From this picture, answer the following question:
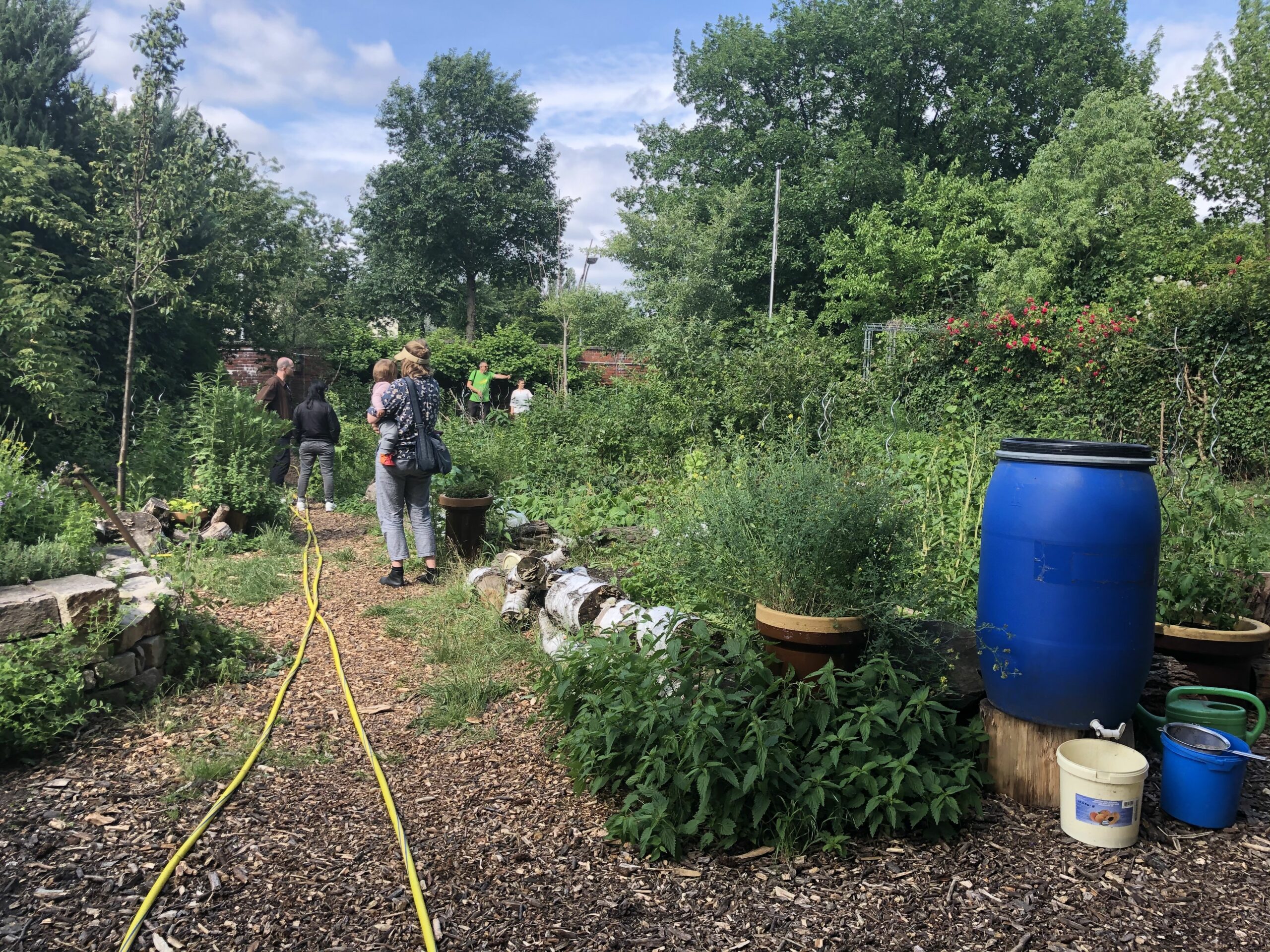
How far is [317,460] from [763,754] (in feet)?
25.0

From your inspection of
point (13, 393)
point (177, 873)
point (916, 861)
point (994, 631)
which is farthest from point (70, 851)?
point (13, 393)

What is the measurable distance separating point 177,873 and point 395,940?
0.73 meters

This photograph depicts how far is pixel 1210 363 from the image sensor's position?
27.7 ft

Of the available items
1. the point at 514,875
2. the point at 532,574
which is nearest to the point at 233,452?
the point at 532,574

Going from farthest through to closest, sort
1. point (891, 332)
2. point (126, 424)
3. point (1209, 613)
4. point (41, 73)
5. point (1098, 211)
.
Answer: point (1098, 211)
point (41, 73)
point (891, 332)
point (126, 424)
point (1209, 613)

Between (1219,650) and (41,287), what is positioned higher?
(41,287)

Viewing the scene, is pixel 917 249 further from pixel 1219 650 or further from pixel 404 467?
pixel 1219 650

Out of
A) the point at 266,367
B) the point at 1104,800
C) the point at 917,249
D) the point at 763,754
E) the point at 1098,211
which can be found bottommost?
the point at 1104,800

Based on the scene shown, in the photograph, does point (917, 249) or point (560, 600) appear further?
point (917, 249)

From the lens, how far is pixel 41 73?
496 inches

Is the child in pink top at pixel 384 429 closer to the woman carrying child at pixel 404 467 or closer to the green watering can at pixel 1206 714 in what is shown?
the woman carrying child at pixel 404 467

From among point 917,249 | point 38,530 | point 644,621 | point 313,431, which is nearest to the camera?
point 644,621

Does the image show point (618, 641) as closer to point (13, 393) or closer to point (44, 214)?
point (13, 393)

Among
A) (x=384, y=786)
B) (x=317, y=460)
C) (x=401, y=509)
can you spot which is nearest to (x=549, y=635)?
(x=384, y=786)
